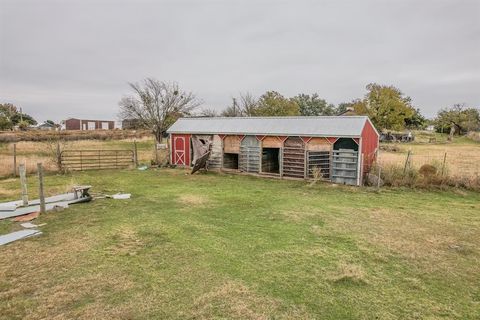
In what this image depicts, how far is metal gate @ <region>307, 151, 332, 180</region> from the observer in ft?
49.5

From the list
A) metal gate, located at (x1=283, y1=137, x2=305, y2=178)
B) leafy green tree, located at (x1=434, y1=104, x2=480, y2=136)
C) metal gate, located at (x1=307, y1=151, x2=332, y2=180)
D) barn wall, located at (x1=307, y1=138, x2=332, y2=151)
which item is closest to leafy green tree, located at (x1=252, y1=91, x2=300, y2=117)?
metal gate, located at (x1=283, y1=137, x2=305, y2=178)

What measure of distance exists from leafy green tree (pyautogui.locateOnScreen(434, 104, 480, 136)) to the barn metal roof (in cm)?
5119

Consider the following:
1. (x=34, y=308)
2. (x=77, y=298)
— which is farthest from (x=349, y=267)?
(x=34, y=308)

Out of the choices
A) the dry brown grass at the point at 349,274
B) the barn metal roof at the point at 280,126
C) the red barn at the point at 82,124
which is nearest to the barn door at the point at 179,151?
the barn metal roof at the point at 280,126

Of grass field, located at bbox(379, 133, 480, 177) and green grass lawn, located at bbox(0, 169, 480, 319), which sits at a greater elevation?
grass field, located at bbox(379, 133, 480, 177)

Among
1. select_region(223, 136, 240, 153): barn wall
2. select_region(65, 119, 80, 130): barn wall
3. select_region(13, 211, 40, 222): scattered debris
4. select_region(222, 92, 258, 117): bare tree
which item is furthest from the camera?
select_region(65, 119, 80, 130): barn wall

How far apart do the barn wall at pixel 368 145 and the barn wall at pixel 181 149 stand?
35.2 ft

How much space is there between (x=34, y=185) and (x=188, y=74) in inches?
962

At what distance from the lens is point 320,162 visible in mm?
15273

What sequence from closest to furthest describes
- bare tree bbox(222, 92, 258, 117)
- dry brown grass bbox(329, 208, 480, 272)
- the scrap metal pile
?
1. dry brown grass bbox(329, 208, 480, 272)
2. the scrap metal pile
3. bare tree bbox(222, 92, 258, 117)

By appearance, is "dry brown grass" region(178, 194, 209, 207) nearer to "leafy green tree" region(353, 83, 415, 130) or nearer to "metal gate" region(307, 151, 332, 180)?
"metal gate" region(307, 151, 332, 180)

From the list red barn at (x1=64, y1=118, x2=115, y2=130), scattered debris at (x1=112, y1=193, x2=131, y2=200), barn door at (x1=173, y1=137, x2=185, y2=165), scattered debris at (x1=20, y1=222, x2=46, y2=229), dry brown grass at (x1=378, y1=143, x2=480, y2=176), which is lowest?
scattered debris at (x1=20, y1=222, x2=46, y2=229)

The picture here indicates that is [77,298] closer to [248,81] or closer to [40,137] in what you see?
[40,137]

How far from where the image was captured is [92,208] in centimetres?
976
